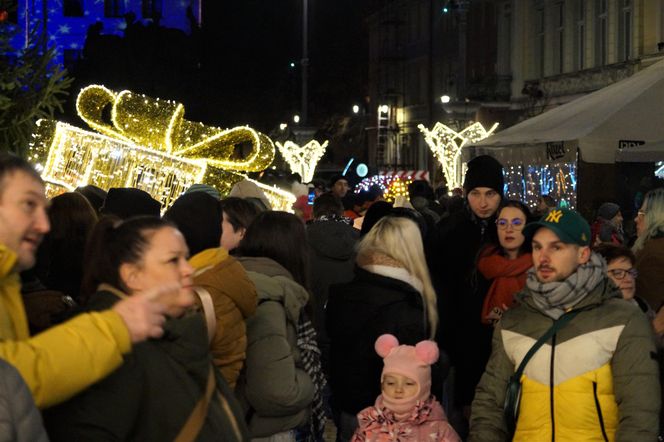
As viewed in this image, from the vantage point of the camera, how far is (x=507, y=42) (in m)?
39.0

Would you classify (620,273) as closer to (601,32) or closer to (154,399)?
(154,399)

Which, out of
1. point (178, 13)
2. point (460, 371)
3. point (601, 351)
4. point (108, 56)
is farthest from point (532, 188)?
point (178, 13)

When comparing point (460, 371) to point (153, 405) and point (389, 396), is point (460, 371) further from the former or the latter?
point (153, 405)

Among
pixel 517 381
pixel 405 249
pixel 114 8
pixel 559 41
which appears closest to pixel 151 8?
pixel 114 8

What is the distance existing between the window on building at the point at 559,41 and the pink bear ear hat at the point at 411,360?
29.1 metres

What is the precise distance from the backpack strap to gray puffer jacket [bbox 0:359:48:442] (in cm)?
253

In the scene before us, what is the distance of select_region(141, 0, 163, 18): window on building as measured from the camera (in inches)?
2472

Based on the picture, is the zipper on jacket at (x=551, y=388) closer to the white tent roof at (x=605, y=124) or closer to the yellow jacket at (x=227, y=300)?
the yellow jacket at (x=227, y=300)

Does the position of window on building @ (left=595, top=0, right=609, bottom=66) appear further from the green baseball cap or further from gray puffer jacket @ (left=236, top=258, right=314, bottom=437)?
gray puffer jacket @ (left=236, top=258, right=314, bottom=437)

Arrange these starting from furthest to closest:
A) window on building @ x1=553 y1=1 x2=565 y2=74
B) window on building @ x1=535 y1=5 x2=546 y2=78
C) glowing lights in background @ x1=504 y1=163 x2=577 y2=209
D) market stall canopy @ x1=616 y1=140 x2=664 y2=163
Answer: window on building @ x1=535 y1=5 x2=546 y2=78
window on building @ x1=553 y1=1 x2=565 y2=74
glowing lights in background @ x1=504 y1=163 x2=577 y2=209
market stall canopy @ x1=616 y1=140 x2=664 y2=163

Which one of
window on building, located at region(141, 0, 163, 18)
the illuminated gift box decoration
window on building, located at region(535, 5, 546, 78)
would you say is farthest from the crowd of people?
window on building, located at region(141, 0, 163, 18)

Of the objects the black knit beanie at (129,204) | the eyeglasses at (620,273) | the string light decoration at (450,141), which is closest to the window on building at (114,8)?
the string light decoration at (450,141)

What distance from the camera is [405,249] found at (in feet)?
20.9

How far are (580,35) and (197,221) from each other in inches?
1147
